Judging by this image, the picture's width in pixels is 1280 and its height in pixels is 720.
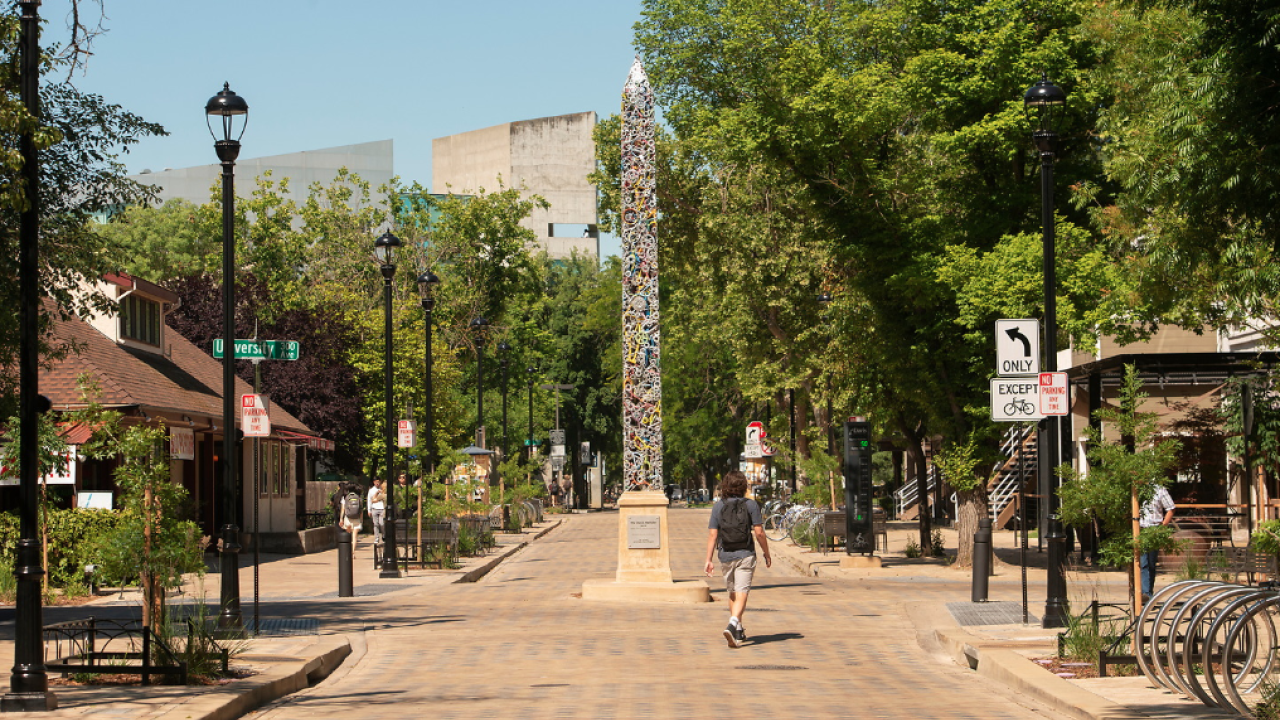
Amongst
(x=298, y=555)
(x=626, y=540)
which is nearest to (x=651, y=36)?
(x=298, y=555)

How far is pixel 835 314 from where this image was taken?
3145cm

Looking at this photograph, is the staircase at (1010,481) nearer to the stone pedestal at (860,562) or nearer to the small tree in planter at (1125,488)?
the stone pedestal at (860,562)

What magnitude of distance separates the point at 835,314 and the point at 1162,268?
11.9m

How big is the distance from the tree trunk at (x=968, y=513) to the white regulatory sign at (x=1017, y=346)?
11.2m

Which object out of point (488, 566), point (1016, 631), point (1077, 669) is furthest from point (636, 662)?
point (488, 566)

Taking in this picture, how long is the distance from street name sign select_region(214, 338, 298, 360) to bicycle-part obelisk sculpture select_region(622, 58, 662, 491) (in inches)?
270

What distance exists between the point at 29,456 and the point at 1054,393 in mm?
10950

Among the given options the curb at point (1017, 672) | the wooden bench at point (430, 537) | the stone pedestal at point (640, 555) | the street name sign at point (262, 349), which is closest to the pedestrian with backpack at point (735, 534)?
the curb at point (1017, 672)

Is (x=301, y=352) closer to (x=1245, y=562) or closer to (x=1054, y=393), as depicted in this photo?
(x=1245, y=562)

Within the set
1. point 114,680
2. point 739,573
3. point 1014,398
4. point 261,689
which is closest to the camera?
point 261,689

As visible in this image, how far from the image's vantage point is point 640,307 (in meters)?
25.5

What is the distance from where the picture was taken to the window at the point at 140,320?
3469 centimetres

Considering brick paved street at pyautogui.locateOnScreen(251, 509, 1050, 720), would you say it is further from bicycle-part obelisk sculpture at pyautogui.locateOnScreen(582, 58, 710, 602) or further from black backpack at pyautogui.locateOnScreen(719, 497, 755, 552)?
bicycle-part obelisk sculpture at pyautogui.locateOnScreen(582, 58, 710, 602)

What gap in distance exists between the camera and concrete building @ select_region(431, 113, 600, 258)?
112 meters
